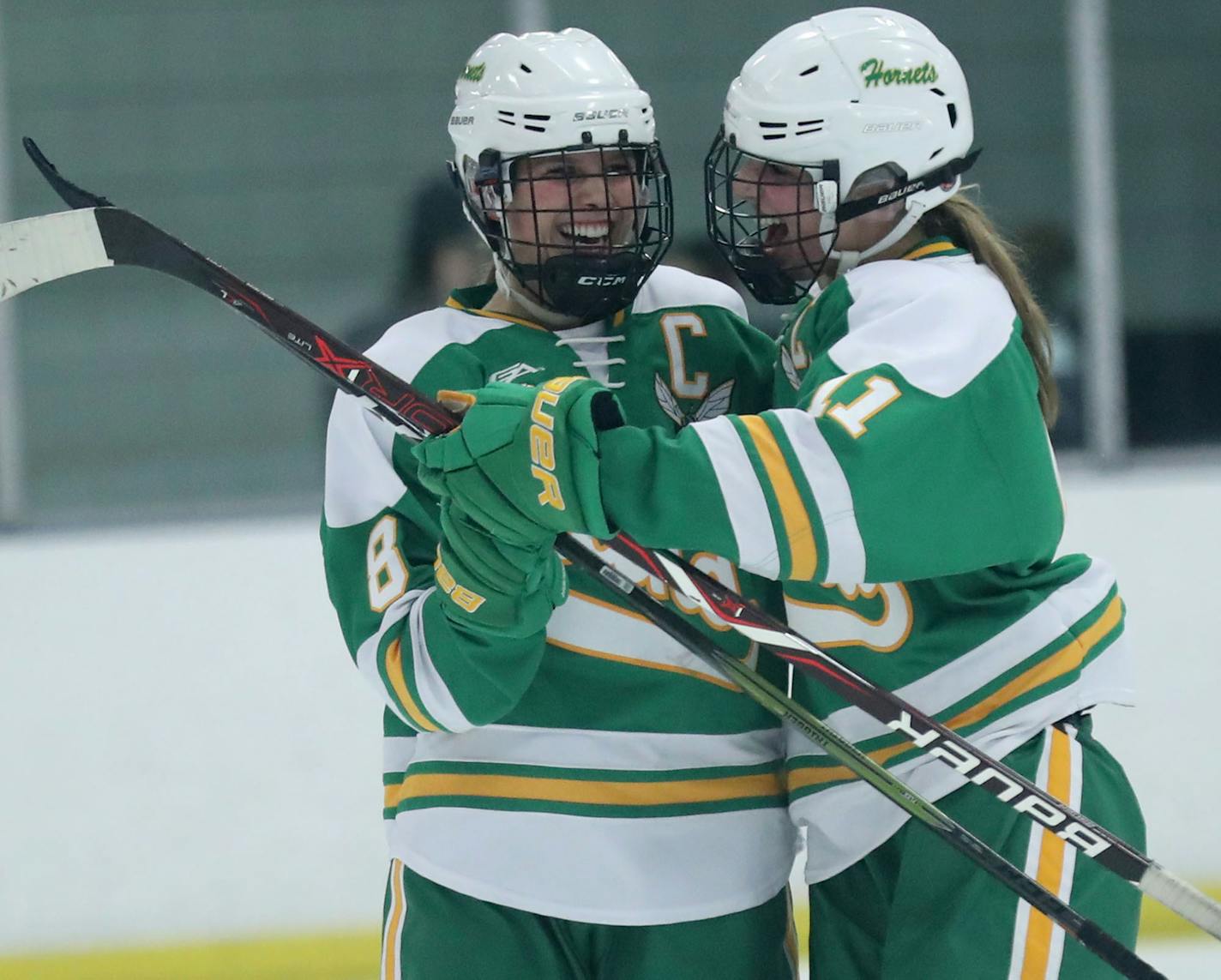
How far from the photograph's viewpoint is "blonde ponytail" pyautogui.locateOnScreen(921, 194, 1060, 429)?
5.03 ft

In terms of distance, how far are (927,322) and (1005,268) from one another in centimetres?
19

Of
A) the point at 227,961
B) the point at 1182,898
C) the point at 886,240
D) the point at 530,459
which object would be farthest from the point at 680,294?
the point at 227,961

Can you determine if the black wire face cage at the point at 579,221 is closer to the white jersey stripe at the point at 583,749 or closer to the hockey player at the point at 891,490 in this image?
the hockey player at the point at 891,490

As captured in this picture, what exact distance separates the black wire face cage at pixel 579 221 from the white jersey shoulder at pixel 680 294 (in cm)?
7

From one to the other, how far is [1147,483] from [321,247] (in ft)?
5.27

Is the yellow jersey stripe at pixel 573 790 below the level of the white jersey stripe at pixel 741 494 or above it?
below

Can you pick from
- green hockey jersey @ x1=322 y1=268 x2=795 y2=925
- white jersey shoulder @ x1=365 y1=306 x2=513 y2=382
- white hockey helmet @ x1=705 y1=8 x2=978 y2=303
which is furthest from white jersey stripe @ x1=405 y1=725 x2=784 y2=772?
white hockey helmet @ x1=705 y1=8 x2=978 y2=303

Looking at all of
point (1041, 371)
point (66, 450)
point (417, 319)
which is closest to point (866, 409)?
point (1041, 371)

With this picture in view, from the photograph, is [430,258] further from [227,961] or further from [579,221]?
[579,221]

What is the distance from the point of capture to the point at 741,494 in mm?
1317

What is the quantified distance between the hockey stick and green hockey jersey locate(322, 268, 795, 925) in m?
0.10

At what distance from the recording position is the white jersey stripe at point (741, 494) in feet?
4.32

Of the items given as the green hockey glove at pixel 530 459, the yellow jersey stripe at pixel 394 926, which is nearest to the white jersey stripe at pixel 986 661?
the green hockey glove at pixel 530 459

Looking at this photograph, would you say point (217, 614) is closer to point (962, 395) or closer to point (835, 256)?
point (835, 256)
